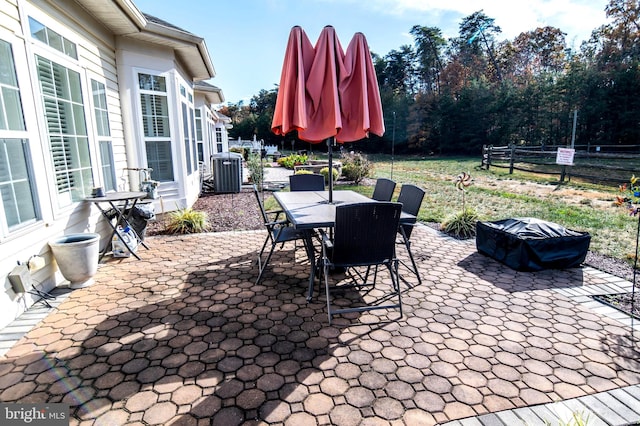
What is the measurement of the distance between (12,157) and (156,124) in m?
3.26

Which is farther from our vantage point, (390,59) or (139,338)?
(390,59)

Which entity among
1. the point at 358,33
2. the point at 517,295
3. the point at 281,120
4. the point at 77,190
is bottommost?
the point at 517,295

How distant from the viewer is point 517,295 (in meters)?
3.18

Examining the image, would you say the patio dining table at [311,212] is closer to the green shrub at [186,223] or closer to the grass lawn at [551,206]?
the green shrub at [186,223]

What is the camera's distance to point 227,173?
8.88 meters

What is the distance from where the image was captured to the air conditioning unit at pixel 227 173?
877 centimetres

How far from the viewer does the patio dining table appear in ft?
8.99

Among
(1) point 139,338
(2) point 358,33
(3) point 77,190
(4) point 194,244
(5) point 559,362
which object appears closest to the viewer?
(5) point 559,362

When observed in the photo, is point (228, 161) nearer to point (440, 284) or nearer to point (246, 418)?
point (440, 284)

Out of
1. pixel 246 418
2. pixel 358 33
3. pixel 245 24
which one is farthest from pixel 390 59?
pixel 246 418

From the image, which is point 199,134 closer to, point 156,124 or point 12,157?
point 156,124

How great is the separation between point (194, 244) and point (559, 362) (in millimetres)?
4144

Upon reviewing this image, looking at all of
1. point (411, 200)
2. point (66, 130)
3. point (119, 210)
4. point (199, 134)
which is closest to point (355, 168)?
point (199, 134)

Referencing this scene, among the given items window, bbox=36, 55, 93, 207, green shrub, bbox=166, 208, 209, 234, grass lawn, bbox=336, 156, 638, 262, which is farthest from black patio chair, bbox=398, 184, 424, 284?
window, bbox=36, 55, 93, 207
